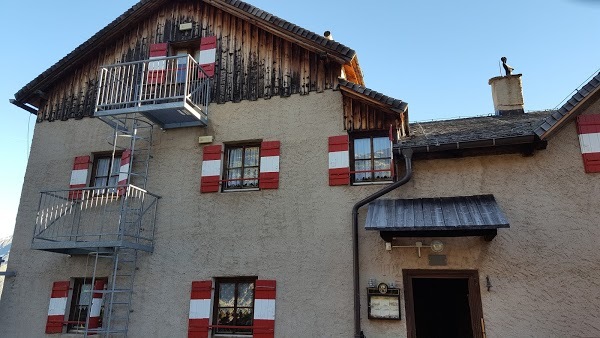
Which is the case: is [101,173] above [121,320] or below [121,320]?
above

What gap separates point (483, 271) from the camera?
764 cm

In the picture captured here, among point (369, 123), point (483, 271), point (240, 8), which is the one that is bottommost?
point (483, 271)

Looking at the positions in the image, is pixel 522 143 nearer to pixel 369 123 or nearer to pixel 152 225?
pixel 369 123

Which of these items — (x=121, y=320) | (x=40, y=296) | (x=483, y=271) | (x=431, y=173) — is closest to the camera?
(x=483, y=271)

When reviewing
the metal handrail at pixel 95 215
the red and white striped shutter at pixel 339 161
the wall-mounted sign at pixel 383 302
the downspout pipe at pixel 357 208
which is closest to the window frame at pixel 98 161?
the metal handrail at pixel 95 215

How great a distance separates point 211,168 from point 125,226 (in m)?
2.24

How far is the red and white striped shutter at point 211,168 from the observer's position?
9.55 meters

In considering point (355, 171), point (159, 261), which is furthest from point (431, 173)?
point (159, 261)

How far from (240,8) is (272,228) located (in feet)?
17.5

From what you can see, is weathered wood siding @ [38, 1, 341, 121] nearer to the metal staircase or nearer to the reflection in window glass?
the metal staircase

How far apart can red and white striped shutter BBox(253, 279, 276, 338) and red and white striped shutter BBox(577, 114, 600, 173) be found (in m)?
6.07

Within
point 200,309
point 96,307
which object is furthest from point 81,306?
point 200,309

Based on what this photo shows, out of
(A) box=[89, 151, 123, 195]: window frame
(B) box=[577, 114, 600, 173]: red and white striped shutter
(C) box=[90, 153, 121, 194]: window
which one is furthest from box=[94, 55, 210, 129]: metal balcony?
(B) box=[577, 114, 600, 173]: red and white striped shutter

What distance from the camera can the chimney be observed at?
1208 centimetres
